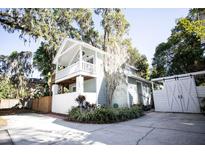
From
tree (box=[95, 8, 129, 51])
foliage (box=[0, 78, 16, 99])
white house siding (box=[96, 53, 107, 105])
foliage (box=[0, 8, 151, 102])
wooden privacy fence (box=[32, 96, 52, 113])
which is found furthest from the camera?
foliage (box=[0, 78, 16, 99])

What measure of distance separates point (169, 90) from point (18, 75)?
900 inches

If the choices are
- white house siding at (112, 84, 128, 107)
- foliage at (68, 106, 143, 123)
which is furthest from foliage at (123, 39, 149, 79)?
foliage at (68, 106, 143, 123)

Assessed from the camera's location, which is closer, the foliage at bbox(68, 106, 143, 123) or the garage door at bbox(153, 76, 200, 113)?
the foliage at bbox(68, 106, 143, 123)

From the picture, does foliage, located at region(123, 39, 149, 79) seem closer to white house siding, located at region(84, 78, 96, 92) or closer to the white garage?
the white garage

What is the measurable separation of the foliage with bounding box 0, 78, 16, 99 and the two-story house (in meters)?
13.3

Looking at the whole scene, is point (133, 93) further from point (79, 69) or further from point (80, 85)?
→ point (79, 69)

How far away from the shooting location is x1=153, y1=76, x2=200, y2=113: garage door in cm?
1066

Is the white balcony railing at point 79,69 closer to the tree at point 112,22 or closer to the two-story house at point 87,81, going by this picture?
the two-story house at point 87,81

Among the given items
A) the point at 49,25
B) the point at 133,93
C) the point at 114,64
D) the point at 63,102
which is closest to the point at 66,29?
the point at 49,25

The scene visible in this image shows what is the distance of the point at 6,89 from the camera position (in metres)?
23.9

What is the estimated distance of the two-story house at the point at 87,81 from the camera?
454 inches

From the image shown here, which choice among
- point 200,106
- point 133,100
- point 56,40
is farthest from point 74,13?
point 200,106

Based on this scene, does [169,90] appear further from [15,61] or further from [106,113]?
[15,61]

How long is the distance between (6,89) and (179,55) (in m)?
27.8
